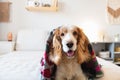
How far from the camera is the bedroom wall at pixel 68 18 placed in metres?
3.77

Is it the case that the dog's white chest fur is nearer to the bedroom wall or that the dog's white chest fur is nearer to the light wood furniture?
the light wood furniture

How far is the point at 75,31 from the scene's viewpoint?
3.99 ft

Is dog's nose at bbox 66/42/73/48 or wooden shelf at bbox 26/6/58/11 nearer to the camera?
dog's nose at bbox 66/42/73/48

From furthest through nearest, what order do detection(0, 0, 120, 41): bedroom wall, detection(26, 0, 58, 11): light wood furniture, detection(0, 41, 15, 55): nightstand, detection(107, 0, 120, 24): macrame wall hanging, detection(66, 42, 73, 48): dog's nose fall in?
1. detection(107, 0, 120, 24): macrame wall hanging
2. detection(0, 0, 120, 41): bedroom wall
3. detection(26, 0, 58, 11): light wood furniture
4. detection(0, 41, 15, 55): nightstand
5. detection(66, 42, 73, 48): dog's nose

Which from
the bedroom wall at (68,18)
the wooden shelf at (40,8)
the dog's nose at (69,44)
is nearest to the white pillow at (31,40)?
the bedroom wall at (68,18)

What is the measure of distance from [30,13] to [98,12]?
1.48 m

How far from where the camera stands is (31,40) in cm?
345

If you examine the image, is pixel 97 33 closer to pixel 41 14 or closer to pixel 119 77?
pixel 41 14

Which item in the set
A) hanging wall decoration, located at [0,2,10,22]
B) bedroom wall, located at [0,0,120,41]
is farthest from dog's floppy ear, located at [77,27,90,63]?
hanging wall decoration, located at [0,2,10,22]

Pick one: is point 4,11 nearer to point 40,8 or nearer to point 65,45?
point 40,8

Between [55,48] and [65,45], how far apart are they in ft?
0.31

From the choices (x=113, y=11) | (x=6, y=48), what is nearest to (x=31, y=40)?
(x=6, y=48)

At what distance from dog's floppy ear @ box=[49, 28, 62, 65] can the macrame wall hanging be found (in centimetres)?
297

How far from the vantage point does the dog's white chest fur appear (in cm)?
122
